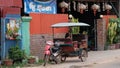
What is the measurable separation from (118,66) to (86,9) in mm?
9038

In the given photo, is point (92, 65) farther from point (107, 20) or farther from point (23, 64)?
point (107, 20)

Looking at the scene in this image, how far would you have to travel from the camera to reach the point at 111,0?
26047 millimetres

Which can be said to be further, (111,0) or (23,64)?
(111,0)

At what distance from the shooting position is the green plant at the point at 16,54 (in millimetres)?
17297

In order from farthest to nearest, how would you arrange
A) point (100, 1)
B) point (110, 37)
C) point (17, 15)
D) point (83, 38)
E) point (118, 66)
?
point (100, 1), point (110, 37), point (83, 38), point (17, 15), point (118, 66)

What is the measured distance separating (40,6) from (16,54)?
4368 mm

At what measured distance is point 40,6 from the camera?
20.9 metres

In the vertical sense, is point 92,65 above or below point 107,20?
below

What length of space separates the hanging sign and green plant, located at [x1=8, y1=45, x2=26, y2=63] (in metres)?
3.19

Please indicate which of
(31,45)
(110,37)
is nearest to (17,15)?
(31,45)

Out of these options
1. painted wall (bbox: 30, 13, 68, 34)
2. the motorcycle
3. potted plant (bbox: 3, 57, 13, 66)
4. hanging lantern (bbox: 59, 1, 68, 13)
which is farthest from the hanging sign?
potted plant (bbox: 3, 57, 13, 66)

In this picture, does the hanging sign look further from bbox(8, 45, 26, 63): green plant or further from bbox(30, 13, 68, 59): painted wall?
bbox(8, 45, 26, 63): green plant

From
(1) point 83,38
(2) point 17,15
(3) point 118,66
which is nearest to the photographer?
(3) point 118,66

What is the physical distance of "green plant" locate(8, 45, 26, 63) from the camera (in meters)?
17.3
